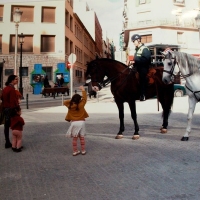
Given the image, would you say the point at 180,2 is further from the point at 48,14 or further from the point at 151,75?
the point at 151,75

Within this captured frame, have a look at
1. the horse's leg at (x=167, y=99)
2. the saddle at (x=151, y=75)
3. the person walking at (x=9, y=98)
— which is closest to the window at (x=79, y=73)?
the horse's leg at (x=167, y=99)

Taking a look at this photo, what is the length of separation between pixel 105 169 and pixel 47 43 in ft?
98.4

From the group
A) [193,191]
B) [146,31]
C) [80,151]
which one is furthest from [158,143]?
[146,31]

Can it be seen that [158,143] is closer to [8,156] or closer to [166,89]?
[166,89]

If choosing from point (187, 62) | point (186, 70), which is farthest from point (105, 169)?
point (187, 62)

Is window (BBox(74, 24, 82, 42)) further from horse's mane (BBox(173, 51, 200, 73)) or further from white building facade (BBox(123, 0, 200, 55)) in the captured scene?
horse's mane (BBox(173, 51, 200, 73))

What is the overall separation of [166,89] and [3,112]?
15.9 ft

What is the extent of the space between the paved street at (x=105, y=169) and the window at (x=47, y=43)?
2664 cm

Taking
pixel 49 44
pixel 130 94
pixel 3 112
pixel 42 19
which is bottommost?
pixel 3 112

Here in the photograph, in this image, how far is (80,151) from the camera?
5773mm

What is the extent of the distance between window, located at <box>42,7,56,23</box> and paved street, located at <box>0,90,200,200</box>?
27.7 meters

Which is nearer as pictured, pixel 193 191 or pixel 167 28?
pixel 193 191

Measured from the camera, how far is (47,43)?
106ft

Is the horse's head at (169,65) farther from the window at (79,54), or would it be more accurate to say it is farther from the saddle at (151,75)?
the window at (79,54)
